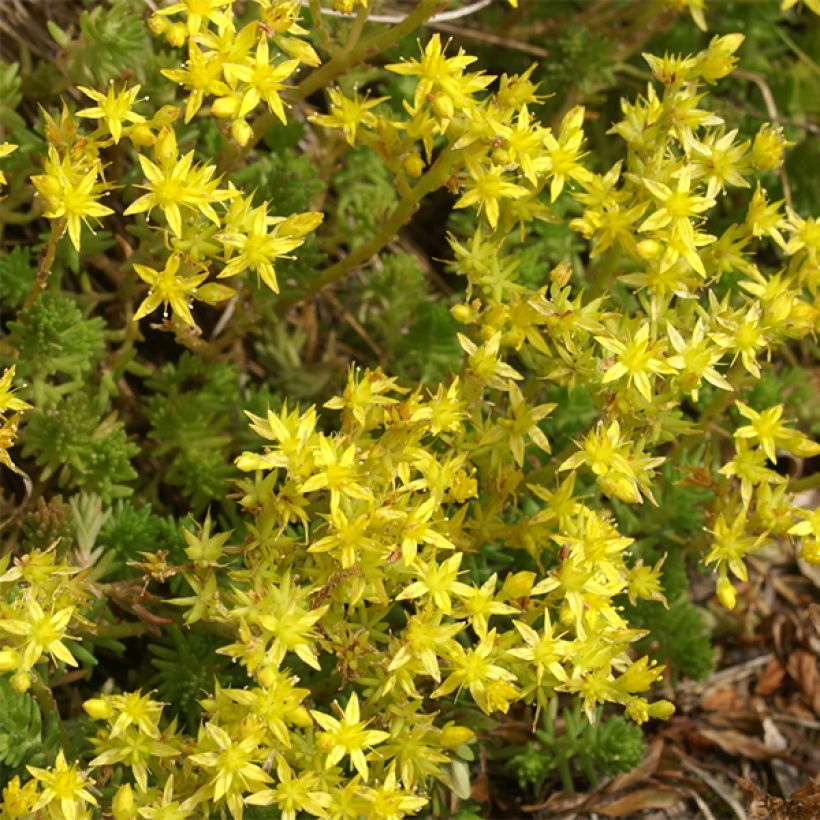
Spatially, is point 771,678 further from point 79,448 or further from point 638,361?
point 79,448

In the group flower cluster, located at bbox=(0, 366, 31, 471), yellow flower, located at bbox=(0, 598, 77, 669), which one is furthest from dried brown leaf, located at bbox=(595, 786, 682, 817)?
flower cluster, located at bbox=(0, 366, 31, 471)

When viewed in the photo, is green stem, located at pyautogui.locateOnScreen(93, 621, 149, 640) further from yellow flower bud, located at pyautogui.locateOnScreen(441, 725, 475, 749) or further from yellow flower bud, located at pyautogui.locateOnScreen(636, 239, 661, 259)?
yellow flower bud, located at pyautogui.locateOnScreen(636, 239, 661, 259)

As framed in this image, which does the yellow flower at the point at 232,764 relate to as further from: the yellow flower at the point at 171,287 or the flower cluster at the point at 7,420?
the yellow flower at the point at 171,287

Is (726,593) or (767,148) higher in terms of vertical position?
(767,148)

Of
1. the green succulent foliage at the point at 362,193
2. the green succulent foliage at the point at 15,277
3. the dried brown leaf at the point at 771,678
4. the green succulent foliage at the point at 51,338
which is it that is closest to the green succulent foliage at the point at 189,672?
the green succulent foliage at the point at 51,338

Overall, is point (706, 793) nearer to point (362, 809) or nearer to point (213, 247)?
point (362, 809)

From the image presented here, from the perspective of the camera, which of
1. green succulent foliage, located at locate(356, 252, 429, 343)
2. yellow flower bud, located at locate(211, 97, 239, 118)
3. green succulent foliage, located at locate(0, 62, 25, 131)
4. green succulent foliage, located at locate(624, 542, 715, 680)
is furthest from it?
green succulent foliage, located at locate(356, 252, 429, 343)

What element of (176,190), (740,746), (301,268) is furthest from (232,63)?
(740,746)
